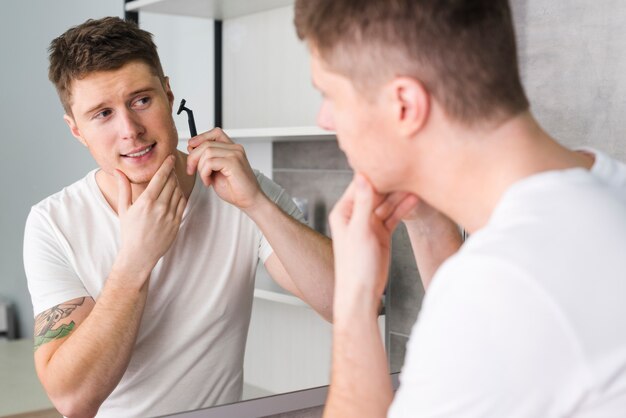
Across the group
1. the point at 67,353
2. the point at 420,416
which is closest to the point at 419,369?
the point at 420,416

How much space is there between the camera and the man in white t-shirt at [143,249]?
3.69ft

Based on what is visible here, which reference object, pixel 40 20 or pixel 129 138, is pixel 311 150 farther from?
pixel 40 20

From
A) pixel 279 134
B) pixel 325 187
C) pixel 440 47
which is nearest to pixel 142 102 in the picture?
pixel 279 134

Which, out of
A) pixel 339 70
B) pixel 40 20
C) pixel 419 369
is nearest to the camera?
pixel 419 369

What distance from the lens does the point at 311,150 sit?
54.1 inches

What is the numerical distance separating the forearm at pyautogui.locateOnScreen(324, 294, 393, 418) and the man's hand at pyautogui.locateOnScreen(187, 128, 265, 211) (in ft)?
1.62

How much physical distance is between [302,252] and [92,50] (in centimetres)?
49

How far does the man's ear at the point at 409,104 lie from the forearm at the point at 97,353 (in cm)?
60

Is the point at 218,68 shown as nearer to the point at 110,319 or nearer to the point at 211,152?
the point at 211,152

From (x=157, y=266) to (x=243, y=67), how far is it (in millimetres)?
377

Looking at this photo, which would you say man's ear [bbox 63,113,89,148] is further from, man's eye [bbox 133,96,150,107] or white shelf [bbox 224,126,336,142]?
white shelf [bbox 224,126,336,142]

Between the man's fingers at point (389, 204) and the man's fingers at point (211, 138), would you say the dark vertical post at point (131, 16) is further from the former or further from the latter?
the man's fingers at point (389, 204)

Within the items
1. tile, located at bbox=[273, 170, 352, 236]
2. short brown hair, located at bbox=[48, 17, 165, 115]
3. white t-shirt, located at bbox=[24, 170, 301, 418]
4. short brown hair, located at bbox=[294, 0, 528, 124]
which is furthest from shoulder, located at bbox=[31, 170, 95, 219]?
short brown hair, located at bbox=[294, 0, 528, 124]

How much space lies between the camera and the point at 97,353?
1.14 m
